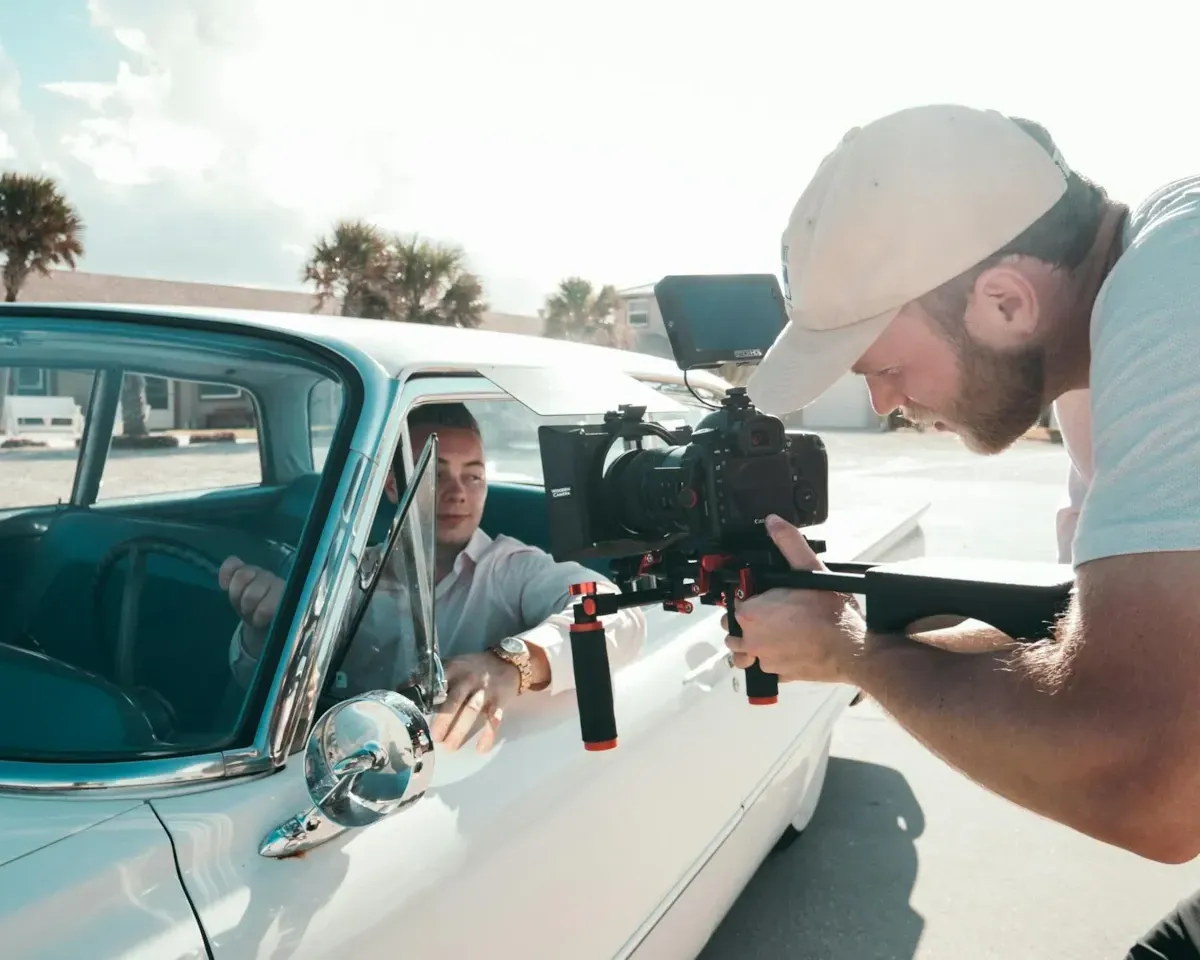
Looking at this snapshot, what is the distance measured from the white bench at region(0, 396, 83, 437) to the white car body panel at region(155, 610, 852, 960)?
149 cm

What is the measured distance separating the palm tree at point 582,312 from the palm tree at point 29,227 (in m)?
15.8

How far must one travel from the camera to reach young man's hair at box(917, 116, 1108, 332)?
1.29m

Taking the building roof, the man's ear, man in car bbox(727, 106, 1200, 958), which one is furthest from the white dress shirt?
the building roof

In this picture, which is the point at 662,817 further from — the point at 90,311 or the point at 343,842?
the point at 90,311

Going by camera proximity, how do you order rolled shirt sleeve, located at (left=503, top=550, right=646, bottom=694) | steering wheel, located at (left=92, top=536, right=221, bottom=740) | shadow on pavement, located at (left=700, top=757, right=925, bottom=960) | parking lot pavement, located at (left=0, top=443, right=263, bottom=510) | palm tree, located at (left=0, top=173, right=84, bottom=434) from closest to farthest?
steering wheel, located at (left=92, top=536, right=221, bottom=740), rolled shirt sleeve, located at (left=503, top=550, right=646, bottom=694), parking lot pavement, located at (left=0, top=443, right=263, bottom=510), shadow on pavement, located at (left=700, top=757, right=925, bottom=960), palm tree, located at (left=0, top=173, right=84, bottom=434)

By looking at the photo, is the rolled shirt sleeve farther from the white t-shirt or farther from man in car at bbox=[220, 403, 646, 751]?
the white t-shirt

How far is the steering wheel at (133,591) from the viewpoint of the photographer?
1654 millimetres

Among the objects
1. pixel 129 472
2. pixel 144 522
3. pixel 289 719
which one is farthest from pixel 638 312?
pixel 289 719

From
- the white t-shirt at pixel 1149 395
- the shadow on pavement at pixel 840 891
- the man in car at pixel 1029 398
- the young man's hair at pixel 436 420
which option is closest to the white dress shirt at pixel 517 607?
the young man's hair at pixel 436 420

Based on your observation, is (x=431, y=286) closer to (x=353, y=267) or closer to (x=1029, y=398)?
(x=353, y=267)

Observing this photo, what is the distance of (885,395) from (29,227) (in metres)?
25.9

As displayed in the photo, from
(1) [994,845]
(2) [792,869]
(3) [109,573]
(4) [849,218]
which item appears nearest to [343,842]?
(3) [109,573]

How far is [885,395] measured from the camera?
4.73 ft

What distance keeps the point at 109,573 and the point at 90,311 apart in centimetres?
50
